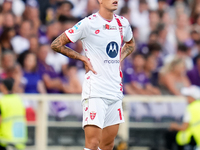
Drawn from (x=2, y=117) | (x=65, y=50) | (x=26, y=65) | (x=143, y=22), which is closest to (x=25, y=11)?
(x=26, y=65)

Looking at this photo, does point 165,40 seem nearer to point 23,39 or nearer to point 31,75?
point 23,39

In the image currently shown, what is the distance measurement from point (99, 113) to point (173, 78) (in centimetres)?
591

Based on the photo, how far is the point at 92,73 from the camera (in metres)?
5.70

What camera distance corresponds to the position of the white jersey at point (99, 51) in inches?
222

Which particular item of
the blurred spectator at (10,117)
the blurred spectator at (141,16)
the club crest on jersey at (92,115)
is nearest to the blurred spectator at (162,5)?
the blurred spectator at (141,16)

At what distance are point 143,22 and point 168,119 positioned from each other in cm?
375

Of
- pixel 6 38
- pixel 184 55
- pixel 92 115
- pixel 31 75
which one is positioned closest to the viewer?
pixel 92 115

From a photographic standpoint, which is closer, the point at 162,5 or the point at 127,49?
the point at 127,49

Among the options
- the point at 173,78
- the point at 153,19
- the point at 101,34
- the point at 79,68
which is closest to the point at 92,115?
the point at 101,34

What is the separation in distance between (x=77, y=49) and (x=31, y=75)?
5.33 feet

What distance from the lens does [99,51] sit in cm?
567

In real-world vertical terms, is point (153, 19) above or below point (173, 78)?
above

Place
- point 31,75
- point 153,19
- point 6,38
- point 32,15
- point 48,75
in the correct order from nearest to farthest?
point 31,75 → point 48,75 → point 6,38 → point 32,15 → point 153,19

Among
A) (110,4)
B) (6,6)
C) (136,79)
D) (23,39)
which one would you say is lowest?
(136,79)
